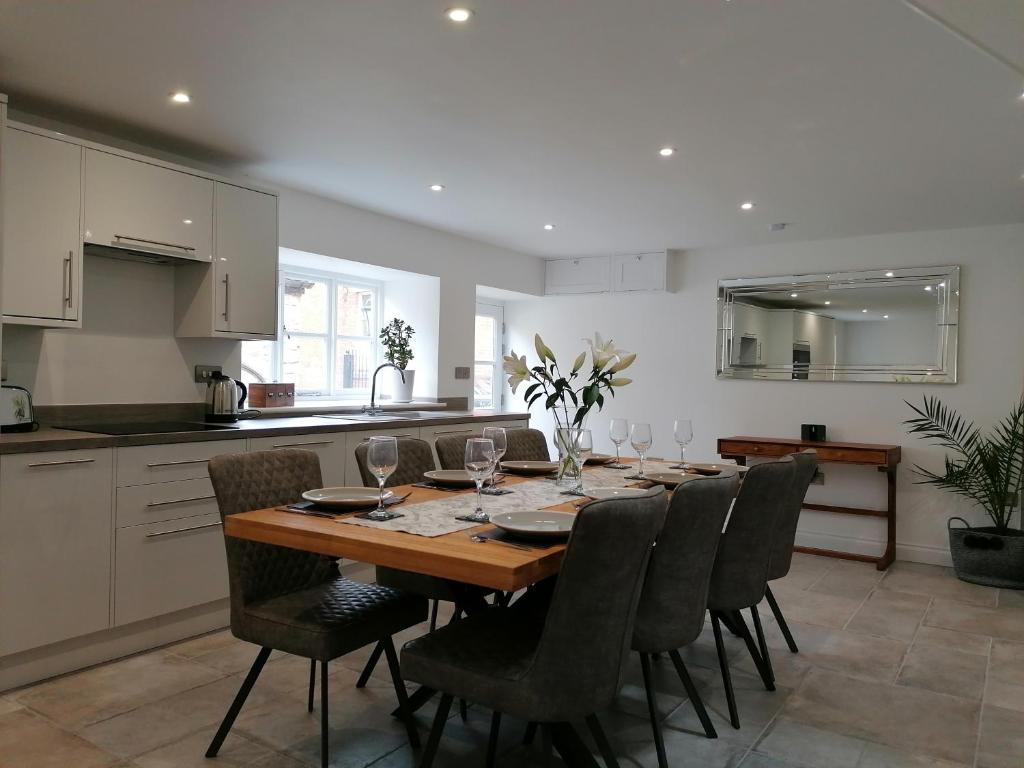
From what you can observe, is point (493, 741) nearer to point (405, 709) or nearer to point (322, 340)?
point (405, 709)

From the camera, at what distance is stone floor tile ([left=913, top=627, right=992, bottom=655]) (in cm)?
344

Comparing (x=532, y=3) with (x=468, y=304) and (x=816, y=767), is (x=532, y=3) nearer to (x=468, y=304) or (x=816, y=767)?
(x=816, y=767)

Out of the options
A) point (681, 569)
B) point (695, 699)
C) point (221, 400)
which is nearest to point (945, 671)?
point (695, 699)

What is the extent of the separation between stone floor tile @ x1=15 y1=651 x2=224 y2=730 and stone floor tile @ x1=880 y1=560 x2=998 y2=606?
392 centimetres

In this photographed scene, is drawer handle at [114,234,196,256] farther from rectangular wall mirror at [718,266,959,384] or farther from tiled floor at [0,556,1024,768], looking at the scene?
rectangular wall mirror at [718,266,959,384]

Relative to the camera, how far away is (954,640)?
140 inches

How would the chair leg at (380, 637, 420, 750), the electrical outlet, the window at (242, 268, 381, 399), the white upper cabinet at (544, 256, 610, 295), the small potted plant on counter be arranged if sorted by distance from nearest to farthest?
the chair leg at (380, 637, 420, 750) → the electrical outlet → the window at (242, 268, 381, 399) → the small potted plant on counter → the white upper cabinet at (544, 256, 610, 295)

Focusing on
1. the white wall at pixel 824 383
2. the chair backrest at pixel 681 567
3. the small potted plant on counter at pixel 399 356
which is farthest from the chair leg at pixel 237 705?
the white wall at pixel 824 383

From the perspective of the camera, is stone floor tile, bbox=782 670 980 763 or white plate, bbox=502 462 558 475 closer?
stone floor tile, bbox=782 670 980 763

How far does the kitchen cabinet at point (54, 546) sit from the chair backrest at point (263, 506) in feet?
2.92

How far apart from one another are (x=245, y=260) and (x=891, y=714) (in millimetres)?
3559

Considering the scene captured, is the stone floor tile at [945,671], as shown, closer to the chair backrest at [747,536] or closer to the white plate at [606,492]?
the chair backrest at [747,536]

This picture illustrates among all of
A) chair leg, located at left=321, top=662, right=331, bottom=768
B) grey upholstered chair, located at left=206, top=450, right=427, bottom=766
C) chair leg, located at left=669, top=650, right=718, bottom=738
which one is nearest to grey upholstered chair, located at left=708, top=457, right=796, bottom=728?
chair leg, located at left=669, top=650, right=718, bottom=738

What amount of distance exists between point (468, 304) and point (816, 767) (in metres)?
4.31
